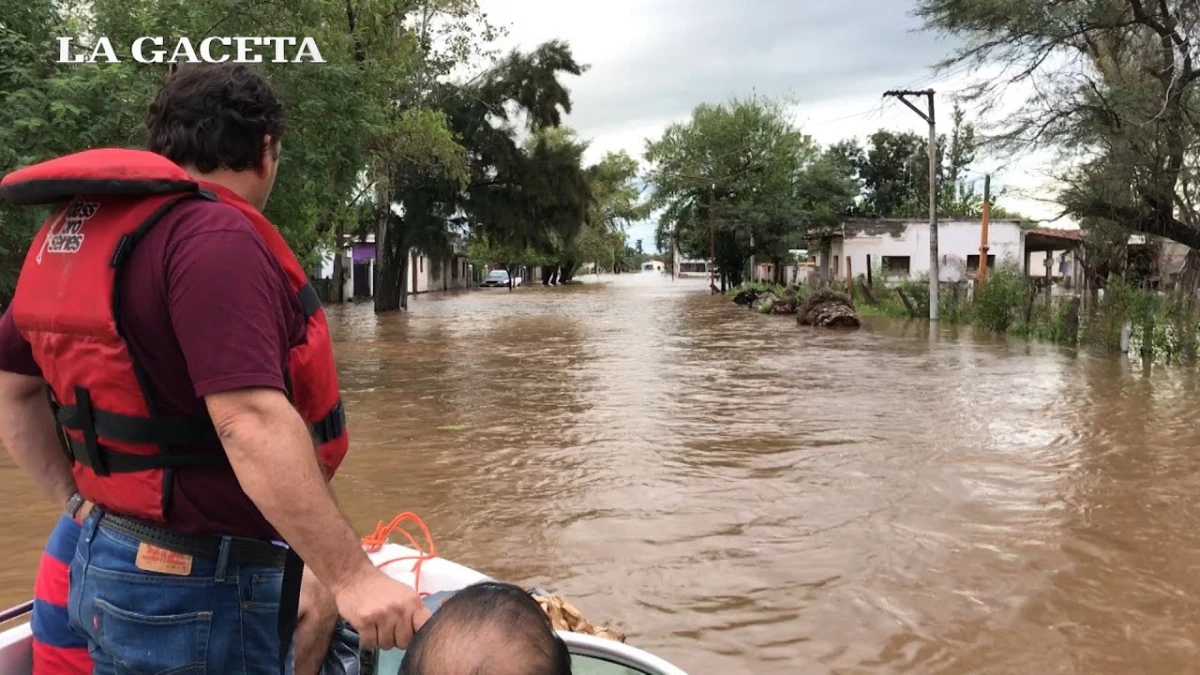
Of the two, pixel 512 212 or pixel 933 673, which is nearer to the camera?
pixel 933 673

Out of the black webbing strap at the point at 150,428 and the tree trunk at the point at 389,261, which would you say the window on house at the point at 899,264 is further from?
the black webbing strap at the point at 150,428

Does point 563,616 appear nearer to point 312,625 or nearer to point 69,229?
point 312,625

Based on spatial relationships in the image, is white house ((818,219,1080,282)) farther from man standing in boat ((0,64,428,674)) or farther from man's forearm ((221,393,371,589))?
man's forearm ((221,393,371,589))

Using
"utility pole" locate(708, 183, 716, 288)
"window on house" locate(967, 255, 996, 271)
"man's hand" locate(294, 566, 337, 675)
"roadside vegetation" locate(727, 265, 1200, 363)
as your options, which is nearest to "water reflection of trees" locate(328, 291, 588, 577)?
"man's hand" locate(294, 566, 337, 675)

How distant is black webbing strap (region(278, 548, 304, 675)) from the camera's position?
70.2 inches

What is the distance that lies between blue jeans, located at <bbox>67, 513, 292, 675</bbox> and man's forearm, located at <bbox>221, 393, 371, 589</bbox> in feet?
0.65

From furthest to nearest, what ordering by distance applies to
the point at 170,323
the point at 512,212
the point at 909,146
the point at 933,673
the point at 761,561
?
the point at 909,146 < the point at 512,212 < the point at 761,561 < the point at 933,673 < the point at 170,323

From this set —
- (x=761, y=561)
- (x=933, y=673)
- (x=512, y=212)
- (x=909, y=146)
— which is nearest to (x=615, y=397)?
(x=761, y=561)

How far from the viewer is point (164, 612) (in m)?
1.67

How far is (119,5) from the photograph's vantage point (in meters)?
9.76

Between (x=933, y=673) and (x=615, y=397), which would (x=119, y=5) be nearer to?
(x=615, y=397)

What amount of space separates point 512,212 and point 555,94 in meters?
4.06

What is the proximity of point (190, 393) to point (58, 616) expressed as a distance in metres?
0.61

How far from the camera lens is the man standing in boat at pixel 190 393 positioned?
1.58 m
